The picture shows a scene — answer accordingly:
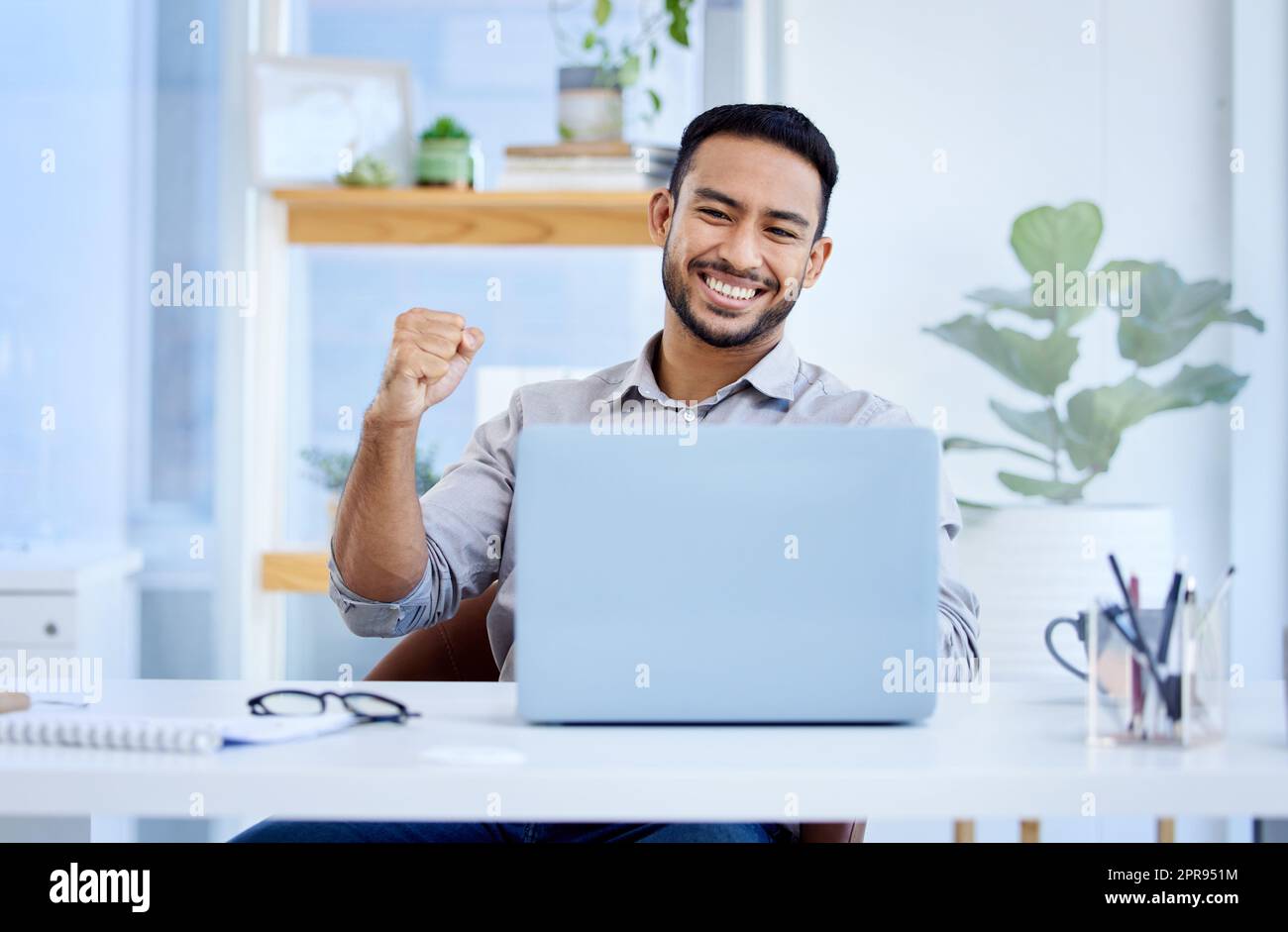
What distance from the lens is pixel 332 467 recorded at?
3.11 meters

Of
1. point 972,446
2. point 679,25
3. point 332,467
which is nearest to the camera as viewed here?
A: point 972,446

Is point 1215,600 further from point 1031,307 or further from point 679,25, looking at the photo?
point 679,25

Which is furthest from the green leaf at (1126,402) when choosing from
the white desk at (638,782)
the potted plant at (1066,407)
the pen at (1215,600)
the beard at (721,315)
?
the white desk at (638,782)

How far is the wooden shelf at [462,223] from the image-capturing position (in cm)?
302

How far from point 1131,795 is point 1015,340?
1835 mm

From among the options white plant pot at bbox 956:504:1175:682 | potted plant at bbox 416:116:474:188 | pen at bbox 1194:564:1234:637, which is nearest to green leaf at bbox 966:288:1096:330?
white plant pot at bbox 956:504:1175:682

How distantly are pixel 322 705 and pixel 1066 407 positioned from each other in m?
1.95

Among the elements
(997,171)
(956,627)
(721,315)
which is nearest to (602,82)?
(997,171)

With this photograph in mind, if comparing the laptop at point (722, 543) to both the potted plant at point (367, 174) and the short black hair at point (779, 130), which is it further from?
the potted plant at point (367, 174)

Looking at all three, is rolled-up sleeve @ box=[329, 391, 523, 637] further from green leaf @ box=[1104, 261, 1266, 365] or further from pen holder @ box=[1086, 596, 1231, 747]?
green leaf @ box=[1104, 261, 1266, 365]

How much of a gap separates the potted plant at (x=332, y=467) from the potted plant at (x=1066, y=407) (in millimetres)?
1187

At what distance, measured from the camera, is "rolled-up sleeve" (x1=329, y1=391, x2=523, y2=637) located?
164cm
